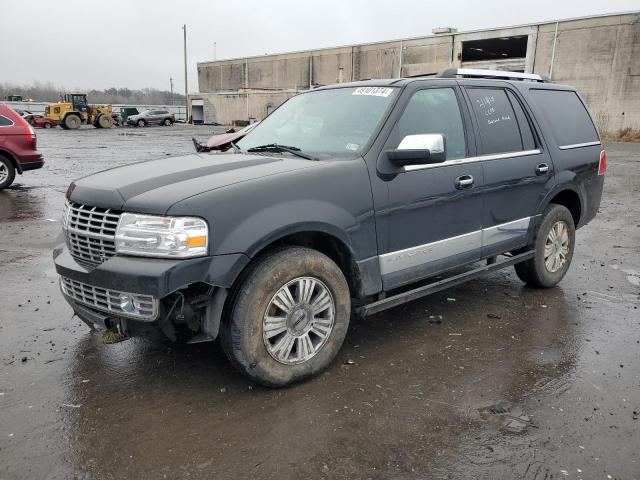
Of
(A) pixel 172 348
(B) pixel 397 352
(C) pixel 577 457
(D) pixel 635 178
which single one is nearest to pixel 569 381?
(C) pixel 577 457

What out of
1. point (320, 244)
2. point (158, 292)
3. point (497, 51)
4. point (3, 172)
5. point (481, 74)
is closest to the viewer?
point (158, 292)

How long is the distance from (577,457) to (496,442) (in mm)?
390

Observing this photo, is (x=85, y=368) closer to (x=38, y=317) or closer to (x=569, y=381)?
(x=38, y=317)

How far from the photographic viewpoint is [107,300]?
3.01 m

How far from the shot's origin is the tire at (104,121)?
141 feet

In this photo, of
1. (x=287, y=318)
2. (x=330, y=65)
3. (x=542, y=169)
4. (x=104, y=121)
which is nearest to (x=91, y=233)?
(x=287, y=318)

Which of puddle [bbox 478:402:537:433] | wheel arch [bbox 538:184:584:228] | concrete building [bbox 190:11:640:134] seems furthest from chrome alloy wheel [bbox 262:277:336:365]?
concrete building [bbox 190:11:640:134]

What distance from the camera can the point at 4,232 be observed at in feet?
24.8

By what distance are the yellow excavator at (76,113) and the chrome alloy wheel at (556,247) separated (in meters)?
Result: 42.7

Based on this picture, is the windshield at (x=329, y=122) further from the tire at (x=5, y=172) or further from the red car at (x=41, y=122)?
the red car at (x=41, y=122)

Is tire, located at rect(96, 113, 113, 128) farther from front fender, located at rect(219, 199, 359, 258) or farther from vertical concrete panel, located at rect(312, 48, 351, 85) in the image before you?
front fender, located at rect(219, 199, 359, 258)

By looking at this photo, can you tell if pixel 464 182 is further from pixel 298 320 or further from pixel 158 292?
pixel 158 292

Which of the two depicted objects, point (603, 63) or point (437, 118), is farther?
point (603, 63)

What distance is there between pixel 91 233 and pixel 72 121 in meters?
42.9
